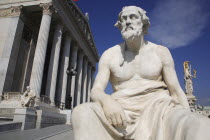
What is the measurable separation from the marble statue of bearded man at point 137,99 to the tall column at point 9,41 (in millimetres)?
16820

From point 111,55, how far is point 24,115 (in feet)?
30.4

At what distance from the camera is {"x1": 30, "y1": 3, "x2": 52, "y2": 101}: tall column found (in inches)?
667

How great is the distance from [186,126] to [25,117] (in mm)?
10283

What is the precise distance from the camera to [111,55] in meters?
2.17

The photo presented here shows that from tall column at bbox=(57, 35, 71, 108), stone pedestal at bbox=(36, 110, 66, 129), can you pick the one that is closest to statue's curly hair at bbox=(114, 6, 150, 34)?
stone pedestal at bbox=(36, 110, 66, 129)

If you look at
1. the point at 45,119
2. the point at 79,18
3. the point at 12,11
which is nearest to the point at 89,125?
the point at 45,119

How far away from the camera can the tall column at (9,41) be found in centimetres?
1657

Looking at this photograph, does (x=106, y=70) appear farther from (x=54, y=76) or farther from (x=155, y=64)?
(x=54, y=76)

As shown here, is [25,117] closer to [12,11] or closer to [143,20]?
[143,20]

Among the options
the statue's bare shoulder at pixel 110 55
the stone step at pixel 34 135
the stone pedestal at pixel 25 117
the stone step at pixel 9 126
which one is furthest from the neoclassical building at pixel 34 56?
the statue's bare shoulder at pixel 110 55

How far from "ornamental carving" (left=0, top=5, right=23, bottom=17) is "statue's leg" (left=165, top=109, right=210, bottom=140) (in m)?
21.0

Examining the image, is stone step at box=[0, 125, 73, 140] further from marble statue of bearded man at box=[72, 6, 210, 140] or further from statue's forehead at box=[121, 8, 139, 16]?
statue's forehead at box=[121, 8, 139, 16]

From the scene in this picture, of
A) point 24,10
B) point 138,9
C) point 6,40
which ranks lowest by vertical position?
A: point 138,9

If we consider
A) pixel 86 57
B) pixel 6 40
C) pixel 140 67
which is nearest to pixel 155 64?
pixel 140 67
